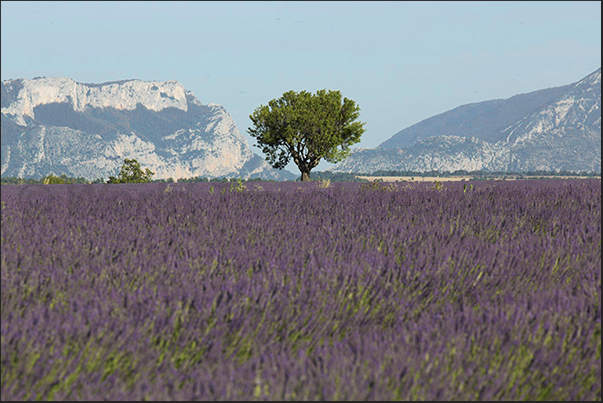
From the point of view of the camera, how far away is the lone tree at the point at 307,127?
3981 cm

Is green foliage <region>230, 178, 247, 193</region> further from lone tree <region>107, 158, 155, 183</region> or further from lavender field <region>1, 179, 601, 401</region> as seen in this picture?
lone tree <region>107, 158, 155, 183</region>

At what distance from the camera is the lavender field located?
84.0 inches

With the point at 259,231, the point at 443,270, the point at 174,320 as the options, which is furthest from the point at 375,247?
the point at 174,320

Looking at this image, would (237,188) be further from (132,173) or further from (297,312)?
(132,173)

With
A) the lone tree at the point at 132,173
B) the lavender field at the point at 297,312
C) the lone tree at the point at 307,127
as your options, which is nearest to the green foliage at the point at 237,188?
the lavender field at the point at 297,312

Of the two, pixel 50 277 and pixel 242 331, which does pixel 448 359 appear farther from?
pixel 50 277

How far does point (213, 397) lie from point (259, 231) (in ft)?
9.84

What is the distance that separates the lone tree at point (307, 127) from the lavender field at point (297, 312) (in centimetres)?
3457

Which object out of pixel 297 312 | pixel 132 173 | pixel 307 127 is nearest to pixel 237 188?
pixel 297 312

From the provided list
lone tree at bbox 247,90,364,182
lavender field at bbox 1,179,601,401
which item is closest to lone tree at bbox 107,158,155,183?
lone tree at bbox 247,90,364,182

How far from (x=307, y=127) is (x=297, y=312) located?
123 ft

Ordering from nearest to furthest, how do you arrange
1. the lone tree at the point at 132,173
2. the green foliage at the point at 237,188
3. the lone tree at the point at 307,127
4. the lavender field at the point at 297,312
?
the lavender field at the point at 297,312, the green foliage at the point at 237,188, the lone tree at the point at 307,127, the lone tree at the point at 132,173

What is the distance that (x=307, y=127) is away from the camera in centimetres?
3994

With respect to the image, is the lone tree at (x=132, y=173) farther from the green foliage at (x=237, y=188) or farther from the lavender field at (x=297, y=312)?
the lavender field at (x=297, y=312)
